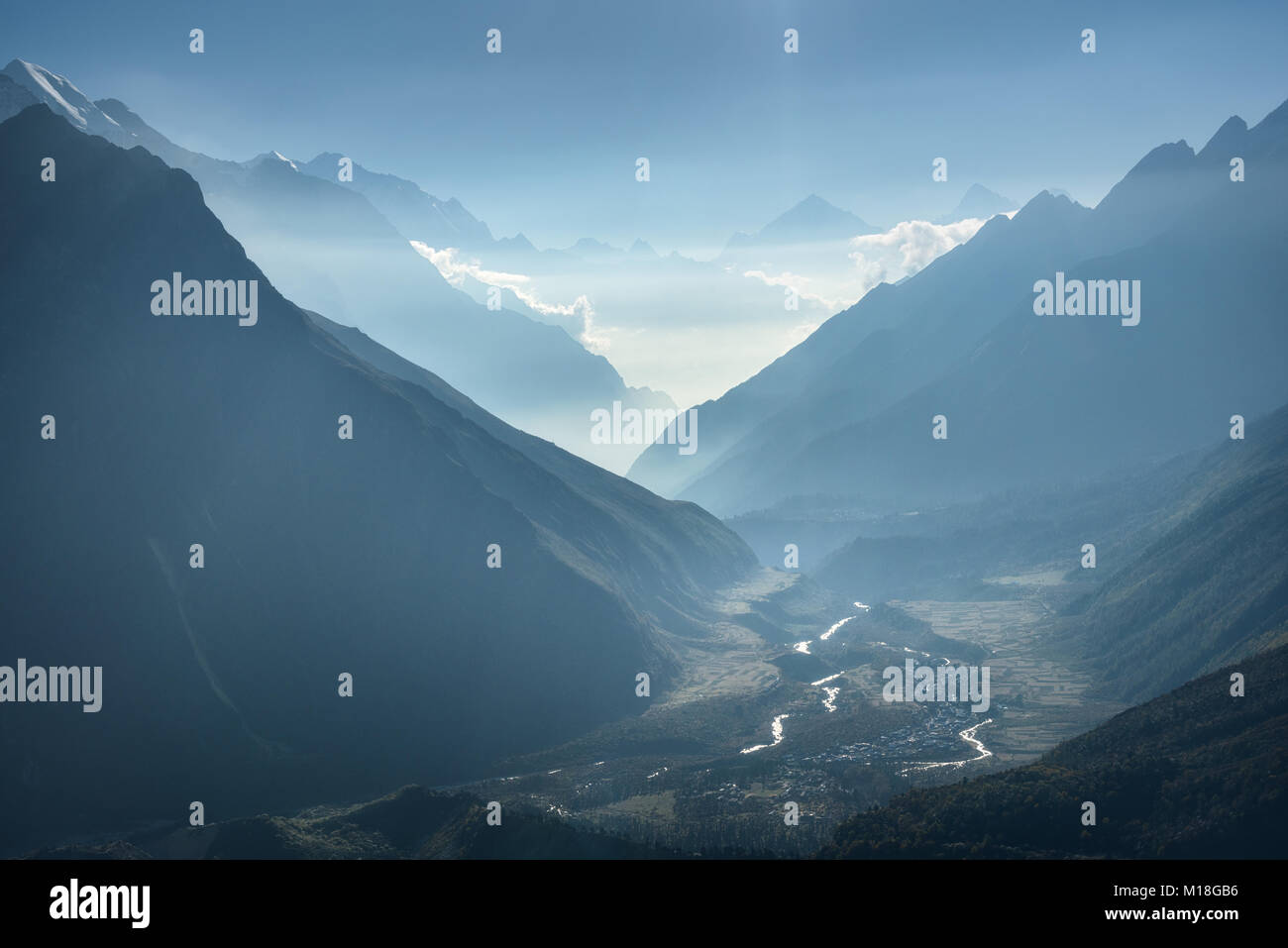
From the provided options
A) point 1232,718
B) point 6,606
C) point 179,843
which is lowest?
point 179,843

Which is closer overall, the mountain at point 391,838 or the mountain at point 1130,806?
the mountain at point 1130,806

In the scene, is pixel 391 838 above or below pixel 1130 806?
below

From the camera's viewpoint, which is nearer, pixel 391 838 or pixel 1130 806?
pixel 1130 806

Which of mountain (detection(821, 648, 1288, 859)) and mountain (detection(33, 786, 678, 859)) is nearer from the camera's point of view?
mountain (detection(821, 648, 1288, 859))
